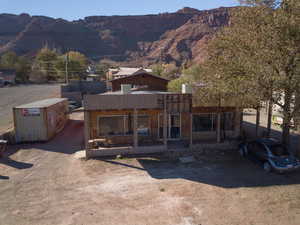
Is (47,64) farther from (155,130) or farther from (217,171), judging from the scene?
(217,171)

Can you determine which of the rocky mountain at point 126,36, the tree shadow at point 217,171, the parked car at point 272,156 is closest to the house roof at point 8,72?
the rocky mountain at point 126,36

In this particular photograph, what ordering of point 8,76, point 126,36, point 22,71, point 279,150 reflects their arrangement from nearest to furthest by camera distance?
point 279,150, point 8,76, point 22,71, point 126,36

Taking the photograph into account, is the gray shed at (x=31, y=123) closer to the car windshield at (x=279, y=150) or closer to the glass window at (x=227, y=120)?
the glass window at (x=227, y=120)

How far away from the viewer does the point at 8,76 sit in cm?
6600

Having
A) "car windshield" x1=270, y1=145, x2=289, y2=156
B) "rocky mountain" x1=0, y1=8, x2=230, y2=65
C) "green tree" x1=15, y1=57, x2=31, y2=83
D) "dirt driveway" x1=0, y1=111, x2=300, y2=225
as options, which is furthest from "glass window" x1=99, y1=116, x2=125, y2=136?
"rocky mountain" x1=0, y1=8, x2=230, y2=65

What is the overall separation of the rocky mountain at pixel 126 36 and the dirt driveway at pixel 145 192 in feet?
325

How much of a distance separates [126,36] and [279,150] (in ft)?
503

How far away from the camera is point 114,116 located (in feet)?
53.9

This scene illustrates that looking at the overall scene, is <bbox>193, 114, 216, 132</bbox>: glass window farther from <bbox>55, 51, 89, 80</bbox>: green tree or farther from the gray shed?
<bbox>55, 51, 89, 80</bbox>: green tree

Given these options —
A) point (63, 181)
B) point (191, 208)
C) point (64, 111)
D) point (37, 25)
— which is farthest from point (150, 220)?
point (37, 25)

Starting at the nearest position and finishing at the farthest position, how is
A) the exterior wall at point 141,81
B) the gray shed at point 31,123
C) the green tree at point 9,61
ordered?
the gray shed at point 31,123 < the exterior wall at point 141,81 < the green tree at point 9,61

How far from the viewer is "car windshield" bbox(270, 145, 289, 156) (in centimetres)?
1192

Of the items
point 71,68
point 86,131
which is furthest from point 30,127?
point 71,68

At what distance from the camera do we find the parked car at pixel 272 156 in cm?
1144
